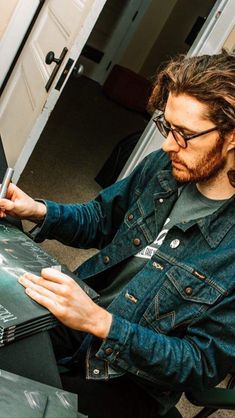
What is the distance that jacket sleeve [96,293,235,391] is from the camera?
94cm

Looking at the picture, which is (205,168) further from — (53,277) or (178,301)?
(53,277)

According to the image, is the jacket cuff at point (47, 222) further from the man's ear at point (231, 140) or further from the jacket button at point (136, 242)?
the man's ear at point (231, 140)

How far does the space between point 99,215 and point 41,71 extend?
1.08m

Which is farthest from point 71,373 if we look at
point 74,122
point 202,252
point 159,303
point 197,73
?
point 74,122

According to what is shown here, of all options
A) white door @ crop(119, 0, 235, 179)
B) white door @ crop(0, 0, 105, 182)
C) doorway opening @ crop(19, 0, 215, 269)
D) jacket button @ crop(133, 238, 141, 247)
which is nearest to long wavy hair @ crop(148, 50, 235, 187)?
jacket button @ crop(133, 238, 141, 247)

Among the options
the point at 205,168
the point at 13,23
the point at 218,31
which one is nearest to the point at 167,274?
the point at 205,168

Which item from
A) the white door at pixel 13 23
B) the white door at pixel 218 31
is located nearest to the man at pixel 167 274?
the white door at pixel 218 31

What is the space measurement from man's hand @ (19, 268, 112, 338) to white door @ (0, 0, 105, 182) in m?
1.30

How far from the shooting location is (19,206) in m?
1.13

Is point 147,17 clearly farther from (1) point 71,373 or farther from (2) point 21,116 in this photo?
(1) point 71,373

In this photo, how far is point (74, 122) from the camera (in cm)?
443

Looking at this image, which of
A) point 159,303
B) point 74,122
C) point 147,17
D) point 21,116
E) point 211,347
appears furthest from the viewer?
point 147,17

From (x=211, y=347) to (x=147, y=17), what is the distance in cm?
597

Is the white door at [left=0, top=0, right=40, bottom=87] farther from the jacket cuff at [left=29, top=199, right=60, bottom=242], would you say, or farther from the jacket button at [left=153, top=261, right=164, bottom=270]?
the jacket button at [left=153, top=261, right=164, bottom=270]
